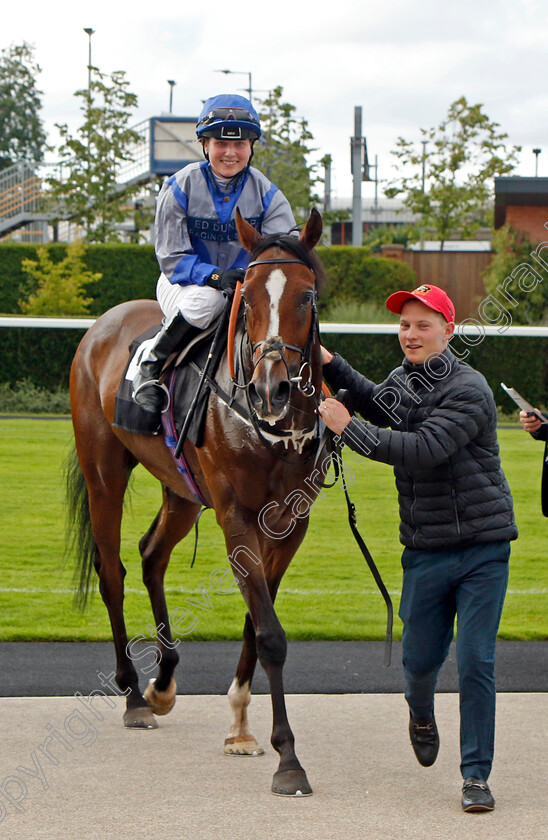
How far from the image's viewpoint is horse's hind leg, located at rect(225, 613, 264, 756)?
3856 millimetres

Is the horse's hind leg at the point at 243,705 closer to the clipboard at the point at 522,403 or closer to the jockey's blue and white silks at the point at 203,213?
the clipboard at the point at 522,403

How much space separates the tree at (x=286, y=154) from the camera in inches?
987

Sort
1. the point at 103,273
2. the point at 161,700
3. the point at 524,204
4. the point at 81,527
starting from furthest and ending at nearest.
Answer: the point at 103,273, the point at 524,204, the point at 81,527, the point at 161,700

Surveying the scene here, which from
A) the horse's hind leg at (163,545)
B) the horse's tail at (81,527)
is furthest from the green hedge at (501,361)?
the horse's hind leg at (163,545)

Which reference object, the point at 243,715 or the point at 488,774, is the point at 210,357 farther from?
the point at 488,774

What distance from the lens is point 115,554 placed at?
4871 millimetres

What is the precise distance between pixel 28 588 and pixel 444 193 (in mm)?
24233

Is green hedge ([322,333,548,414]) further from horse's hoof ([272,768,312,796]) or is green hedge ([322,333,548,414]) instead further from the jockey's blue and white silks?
horse's hoof ([272,768,312,796])

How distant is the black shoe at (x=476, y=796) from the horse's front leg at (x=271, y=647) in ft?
1.69

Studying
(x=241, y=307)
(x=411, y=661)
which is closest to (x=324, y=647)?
(x=411, y=661)

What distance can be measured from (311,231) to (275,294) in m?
0.35

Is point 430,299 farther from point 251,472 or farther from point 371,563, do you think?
point 371,563

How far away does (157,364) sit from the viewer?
4258 millimetres

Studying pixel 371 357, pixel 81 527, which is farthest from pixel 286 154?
pixel 81 527
